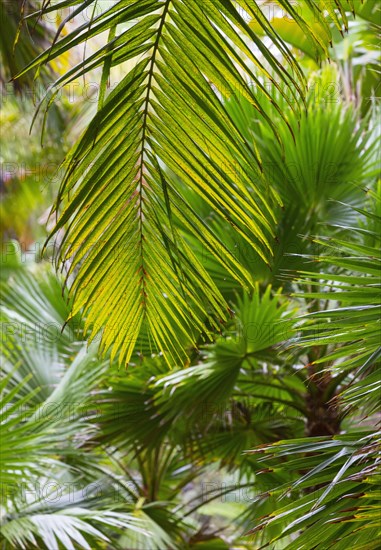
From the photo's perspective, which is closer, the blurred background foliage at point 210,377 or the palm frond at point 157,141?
the palm frond at point 157,141

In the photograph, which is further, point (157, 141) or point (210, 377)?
point (210, 377)

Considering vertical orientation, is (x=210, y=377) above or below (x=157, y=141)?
below

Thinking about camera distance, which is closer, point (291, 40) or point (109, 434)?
point (109, 434)

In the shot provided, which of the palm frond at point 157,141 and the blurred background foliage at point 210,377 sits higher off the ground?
the palm frond at point 157,141

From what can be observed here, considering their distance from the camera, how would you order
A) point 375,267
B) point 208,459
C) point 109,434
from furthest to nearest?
point 208,459
point 109,434
point 375,267

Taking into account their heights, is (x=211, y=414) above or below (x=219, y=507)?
above

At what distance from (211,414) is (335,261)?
1.20 meters

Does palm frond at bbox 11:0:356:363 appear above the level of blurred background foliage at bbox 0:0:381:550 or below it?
above

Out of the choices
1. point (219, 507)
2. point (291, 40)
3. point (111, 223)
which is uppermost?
point (291, 40)

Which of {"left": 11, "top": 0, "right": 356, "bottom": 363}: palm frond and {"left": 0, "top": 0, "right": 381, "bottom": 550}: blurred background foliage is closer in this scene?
{"left": 11, "top": 0, "right": 356, "bottom": 363}: palm frond

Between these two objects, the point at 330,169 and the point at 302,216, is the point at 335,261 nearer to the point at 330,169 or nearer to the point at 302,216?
the point at 302,216

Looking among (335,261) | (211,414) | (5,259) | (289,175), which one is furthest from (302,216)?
(5,259)

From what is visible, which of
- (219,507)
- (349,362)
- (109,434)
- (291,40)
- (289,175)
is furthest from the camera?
(219,507)

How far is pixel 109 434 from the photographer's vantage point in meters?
2.65
